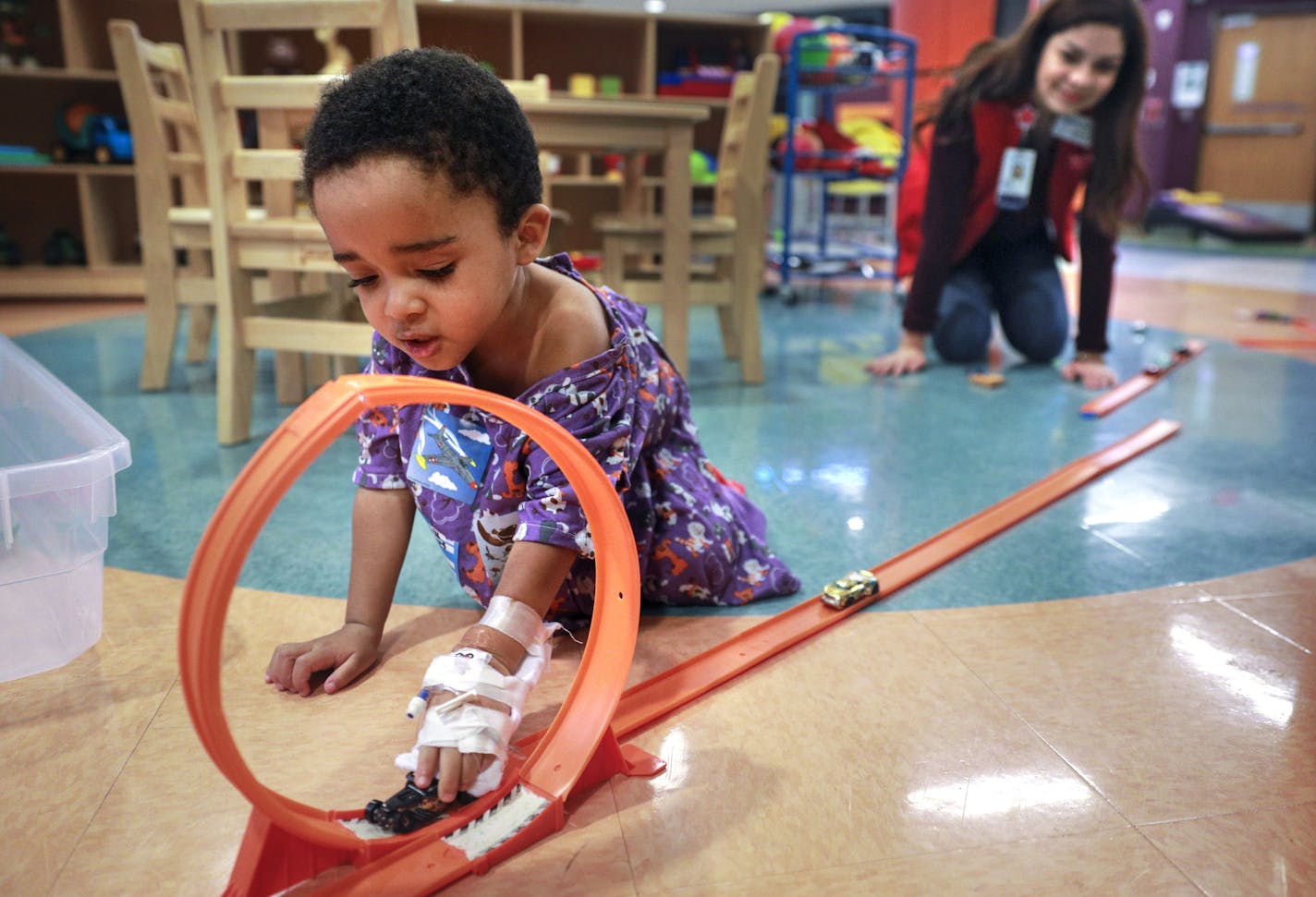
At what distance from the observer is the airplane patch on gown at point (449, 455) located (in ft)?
2.94

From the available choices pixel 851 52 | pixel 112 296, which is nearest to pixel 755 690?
pixel 851 52

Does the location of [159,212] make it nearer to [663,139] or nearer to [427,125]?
[663,139]

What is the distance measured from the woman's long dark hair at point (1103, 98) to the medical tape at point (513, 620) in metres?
2.06

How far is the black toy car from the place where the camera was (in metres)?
0.67

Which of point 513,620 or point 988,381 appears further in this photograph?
point 988,381

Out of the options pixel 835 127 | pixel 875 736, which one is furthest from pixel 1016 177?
pixel 875 736

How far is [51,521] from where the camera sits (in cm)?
87

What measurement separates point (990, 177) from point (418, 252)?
2.14m

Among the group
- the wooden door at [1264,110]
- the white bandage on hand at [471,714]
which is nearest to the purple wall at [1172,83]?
the wooden door at [1264,110]

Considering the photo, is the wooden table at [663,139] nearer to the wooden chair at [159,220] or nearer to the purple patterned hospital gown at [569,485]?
the wooden chair at [159,220]

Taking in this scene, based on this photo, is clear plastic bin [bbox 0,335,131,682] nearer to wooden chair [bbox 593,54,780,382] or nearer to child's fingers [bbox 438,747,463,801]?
child's fingers [bbox 438,747,463,801]

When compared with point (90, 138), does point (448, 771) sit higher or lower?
lower

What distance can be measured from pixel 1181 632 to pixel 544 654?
736 mm

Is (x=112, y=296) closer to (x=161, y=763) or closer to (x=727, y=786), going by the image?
(x=161, y=763)
